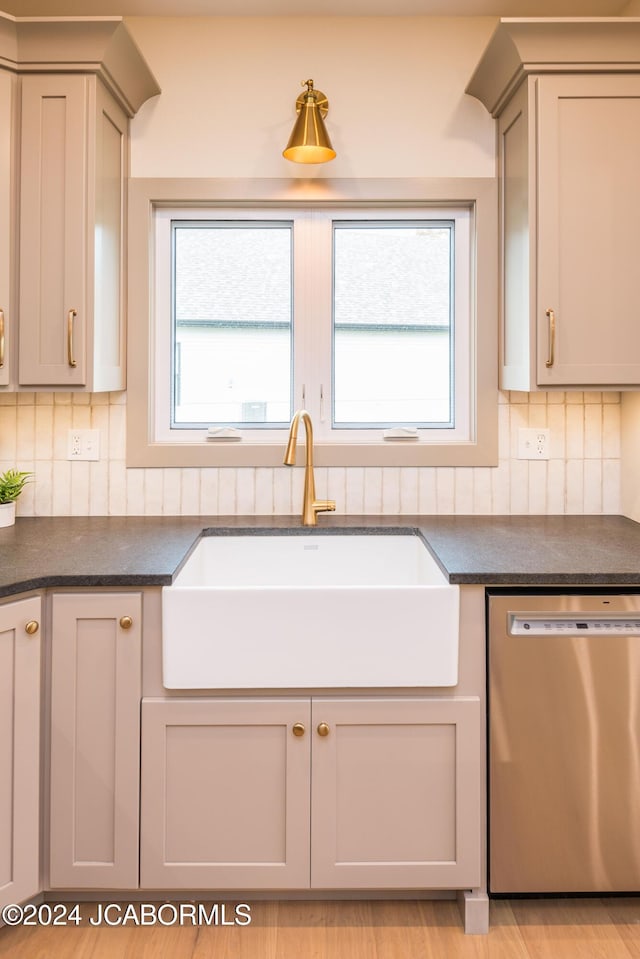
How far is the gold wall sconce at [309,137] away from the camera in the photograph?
224cm

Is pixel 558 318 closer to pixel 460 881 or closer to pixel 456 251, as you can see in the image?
pixel 456 251

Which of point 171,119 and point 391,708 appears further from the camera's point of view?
point 171,119

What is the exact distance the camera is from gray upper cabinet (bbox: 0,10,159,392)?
213 cm

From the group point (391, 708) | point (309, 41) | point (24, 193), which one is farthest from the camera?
point (309, 41)

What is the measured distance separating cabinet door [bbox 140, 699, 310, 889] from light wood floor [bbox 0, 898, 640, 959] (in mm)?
119

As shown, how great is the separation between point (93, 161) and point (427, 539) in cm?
140

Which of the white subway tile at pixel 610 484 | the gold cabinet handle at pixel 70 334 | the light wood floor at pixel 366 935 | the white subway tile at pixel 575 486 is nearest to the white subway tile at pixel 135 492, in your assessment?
the gold cabinet handle at pixel 70 334

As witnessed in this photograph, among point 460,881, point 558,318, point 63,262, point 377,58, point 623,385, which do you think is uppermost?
point 377,58

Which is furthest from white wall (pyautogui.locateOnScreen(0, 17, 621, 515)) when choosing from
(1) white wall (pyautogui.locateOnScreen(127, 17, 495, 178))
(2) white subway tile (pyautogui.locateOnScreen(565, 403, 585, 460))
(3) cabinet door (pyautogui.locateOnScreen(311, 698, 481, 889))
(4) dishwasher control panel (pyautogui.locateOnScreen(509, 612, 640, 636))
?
(4) dishwasher control panel (pyautogui.locateOnScreen(509, 612, 640, 636))

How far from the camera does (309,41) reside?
8.20 feet

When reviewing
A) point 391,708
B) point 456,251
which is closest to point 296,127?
point 456,251

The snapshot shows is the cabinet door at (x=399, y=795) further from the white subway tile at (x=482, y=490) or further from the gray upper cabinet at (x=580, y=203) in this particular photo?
the gray upper cabinet at (x=580, y=203)

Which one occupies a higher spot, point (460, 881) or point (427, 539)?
point (427, 539)

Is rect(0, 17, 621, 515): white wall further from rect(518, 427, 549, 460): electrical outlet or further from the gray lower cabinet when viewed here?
the gray lower cabinet
